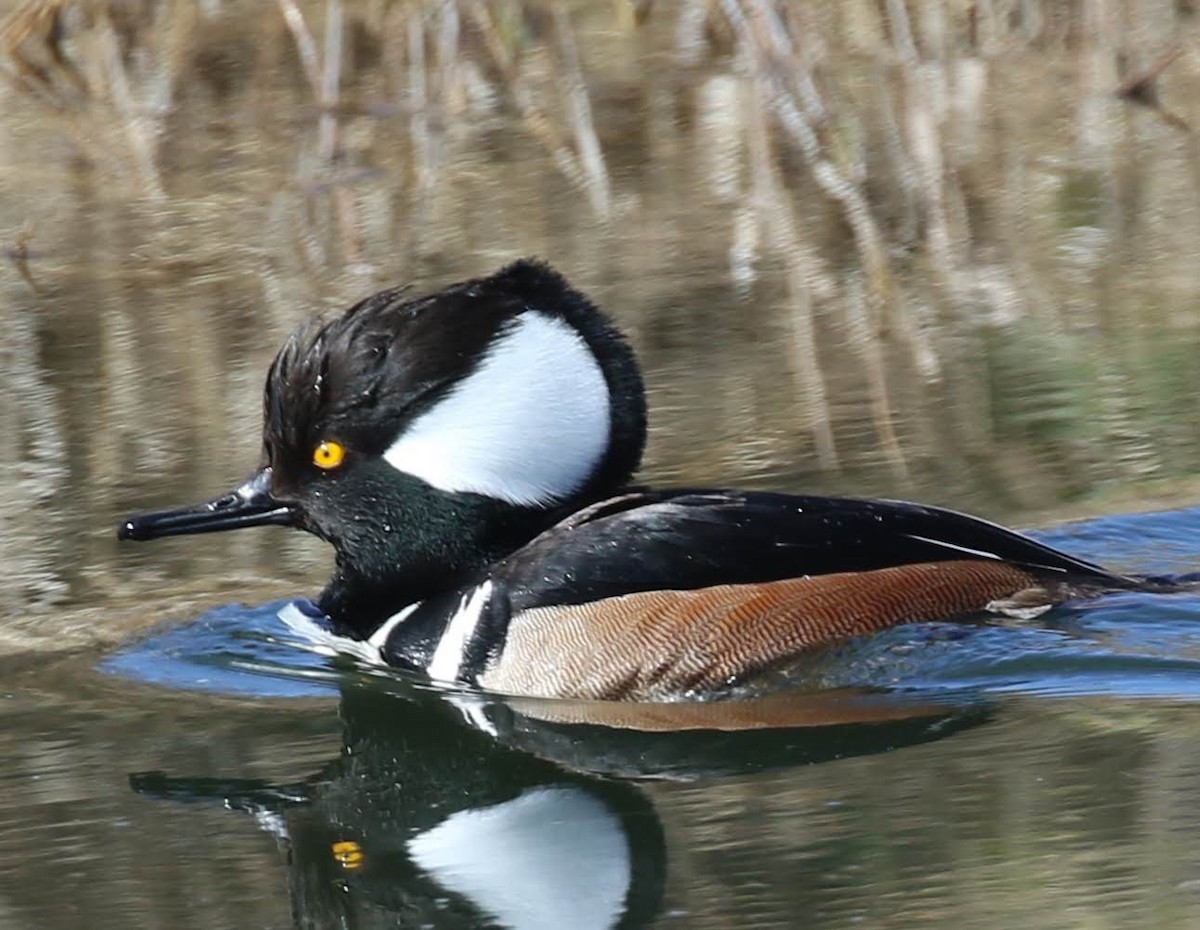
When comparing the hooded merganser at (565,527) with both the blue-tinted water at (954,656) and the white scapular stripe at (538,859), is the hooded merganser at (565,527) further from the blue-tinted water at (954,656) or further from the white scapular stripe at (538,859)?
the white scapular stripe at (538,859)

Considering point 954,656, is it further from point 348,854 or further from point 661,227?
point 661,227

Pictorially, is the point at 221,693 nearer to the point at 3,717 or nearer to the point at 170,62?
the point at 3,717

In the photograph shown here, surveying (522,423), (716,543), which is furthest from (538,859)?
(522,423)

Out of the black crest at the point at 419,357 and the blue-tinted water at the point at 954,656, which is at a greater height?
the black crest at the point at 419,357

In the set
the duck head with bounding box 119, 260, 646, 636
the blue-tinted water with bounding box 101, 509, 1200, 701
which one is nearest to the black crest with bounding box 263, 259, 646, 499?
the duck head with bounding box 119, 260, 646, 636

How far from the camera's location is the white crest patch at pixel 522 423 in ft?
21.2

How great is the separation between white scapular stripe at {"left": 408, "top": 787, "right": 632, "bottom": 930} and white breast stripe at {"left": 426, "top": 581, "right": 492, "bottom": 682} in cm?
92

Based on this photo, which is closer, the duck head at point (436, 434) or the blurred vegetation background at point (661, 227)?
the duck head at point (436, 434)

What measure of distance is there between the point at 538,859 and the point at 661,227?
660 cm

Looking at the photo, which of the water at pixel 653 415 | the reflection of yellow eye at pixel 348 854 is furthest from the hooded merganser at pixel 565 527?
the reflection of yellow eye at pixel 348 854

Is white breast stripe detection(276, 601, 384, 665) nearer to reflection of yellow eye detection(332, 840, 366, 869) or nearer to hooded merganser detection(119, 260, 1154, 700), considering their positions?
hooded merganser detection(119, 260, 1154, 700)

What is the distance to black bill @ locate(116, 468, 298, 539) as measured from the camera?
6906mm

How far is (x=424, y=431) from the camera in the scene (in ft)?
21.7

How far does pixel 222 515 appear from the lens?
693 centimetres
